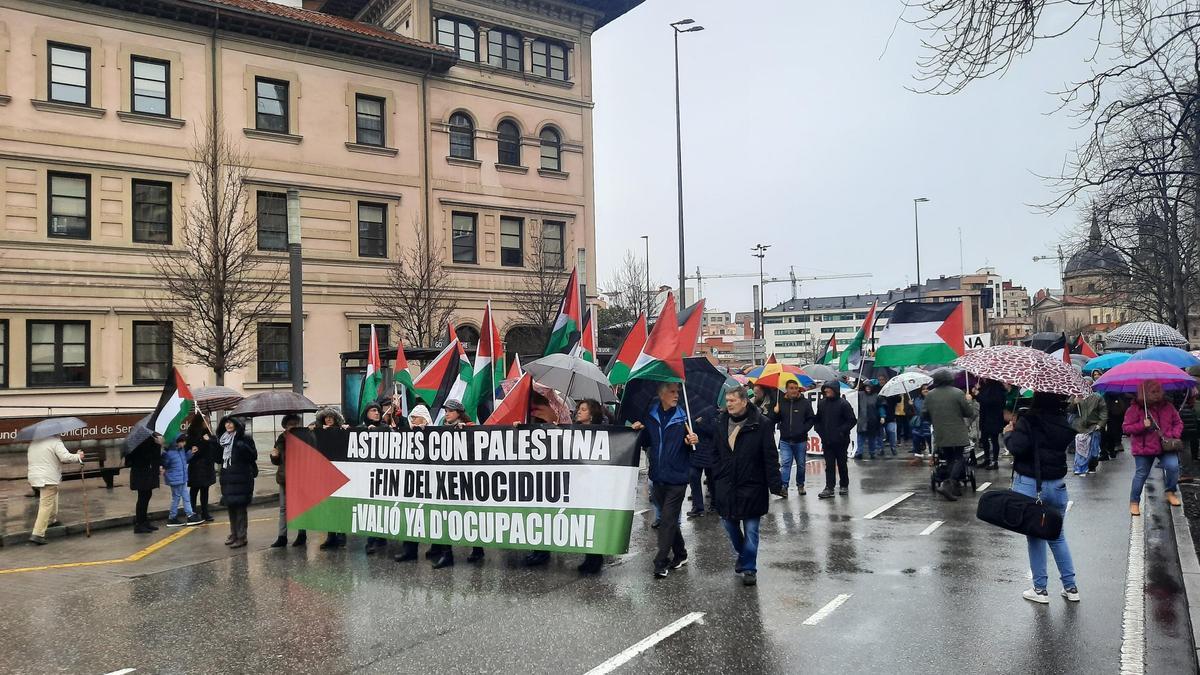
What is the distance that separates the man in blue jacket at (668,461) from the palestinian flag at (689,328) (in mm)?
460

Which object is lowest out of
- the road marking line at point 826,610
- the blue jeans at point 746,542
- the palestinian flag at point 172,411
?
the road marking line at point 826,610

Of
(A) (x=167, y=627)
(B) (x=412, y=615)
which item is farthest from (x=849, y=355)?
(A) (x=167, y=627)

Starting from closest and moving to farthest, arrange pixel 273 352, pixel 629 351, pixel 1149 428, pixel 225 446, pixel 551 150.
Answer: pixel 629 351 < pixel 1149 428 < pixel 225 446 < pixel 273 352 < pixel 551 150

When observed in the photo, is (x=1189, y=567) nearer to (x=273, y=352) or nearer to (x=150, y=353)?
(x=273, y=352)

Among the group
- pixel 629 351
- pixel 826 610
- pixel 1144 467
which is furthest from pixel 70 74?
pixel 1144 467

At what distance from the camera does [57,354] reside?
26.1 m

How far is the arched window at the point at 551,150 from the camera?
35562 millimetres

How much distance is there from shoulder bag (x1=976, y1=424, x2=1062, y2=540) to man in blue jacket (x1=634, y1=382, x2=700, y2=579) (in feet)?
9.04

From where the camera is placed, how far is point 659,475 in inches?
375

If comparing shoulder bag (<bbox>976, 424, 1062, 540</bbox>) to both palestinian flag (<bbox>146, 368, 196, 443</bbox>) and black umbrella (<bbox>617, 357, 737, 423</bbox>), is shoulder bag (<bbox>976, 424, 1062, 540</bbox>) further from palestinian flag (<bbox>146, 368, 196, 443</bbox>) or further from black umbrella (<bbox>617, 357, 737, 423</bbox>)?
palestinian flag (<bbox>146, 368, 196, 443</bbox>)

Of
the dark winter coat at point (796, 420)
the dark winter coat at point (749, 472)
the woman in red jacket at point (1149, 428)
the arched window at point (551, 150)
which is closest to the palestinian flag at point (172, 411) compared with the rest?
the dark winter coat at point (749, 472)

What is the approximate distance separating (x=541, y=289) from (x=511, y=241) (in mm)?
2912

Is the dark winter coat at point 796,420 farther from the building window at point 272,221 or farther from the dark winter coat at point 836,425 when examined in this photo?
the building window at point 272,221

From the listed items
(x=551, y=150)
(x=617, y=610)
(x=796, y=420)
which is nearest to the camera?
(x=617, y=610)
